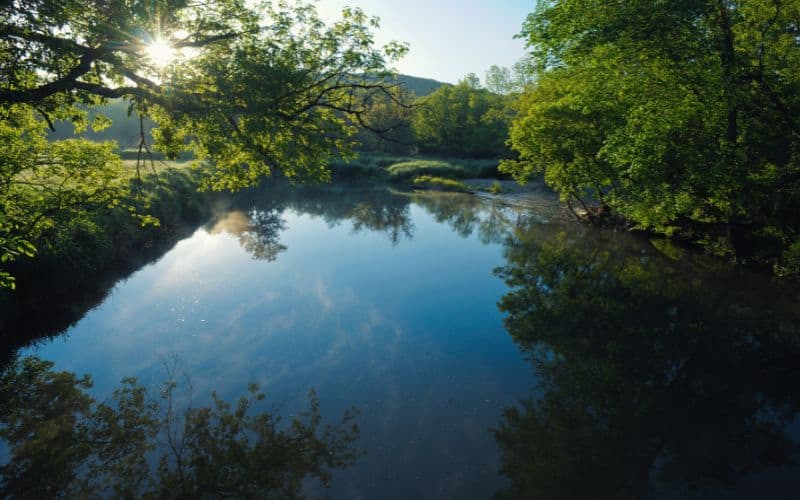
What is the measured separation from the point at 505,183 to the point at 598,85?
1378 inches

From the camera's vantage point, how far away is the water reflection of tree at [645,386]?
25.1 feet

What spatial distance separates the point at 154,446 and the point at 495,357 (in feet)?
27.6

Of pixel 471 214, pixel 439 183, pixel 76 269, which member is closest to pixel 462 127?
pixel 439 183

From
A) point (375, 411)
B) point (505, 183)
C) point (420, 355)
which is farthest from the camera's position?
point (505, 183)

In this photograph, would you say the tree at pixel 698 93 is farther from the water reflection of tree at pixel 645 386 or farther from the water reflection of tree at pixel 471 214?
the water reflection of tree at pixel 471 214

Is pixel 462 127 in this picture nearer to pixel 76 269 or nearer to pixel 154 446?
pixel 76 269

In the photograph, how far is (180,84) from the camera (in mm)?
8492

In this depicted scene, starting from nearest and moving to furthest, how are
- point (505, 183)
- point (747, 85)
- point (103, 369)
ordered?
point (103, 369) < point (747, 85) < point (505, 183)

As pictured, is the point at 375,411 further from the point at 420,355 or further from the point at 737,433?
the point at 737,433

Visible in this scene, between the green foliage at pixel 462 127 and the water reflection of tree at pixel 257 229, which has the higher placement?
the green foliage at pixel 462 127

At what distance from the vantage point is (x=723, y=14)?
16.9m

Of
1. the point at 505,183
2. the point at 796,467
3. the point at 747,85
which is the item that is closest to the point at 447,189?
the point at 505,183

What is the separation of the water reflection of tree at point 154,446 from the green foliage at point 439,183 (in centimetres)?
4630

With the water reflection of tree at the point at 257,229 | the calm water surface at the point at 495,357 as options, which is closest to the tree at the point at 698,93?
the calm water surface at the point at 495,357
